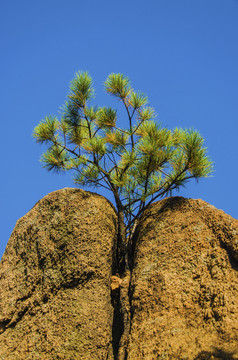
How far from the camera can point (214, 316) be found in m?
4.47

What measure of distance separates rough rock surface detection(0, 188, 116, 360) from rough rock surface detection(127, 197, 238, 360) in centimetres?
49

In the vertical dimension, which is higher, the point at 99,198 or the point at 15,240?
the point at 99,198

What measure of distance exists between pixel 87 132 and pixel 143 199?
4.93 ft

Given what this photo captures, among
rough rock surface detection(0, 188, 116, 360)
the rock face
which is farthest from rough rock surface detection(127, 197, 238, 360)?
rough rock surface detection(0, 188, 116, 360)

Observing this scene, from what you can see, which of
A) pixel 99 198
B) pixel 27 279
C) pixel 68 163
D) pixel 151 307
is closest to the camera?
pixel 151 307

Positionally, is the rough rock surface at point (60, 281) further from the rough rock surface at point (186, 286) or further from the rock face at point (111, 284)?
the rough rock surface at point (186, 286)

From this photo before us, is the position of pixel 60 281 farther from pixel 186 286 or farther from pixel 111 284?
pixel 186 286

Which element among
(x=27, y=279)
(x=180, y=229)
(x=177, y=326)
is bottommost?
(x=177, y=326)

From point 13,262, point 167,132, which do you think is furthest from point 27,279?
point 167,132

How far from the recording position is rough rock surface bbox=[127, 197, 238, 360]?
432 centimetres

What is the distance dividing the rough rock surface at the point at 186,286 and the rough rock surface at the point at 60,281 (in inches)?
19.3

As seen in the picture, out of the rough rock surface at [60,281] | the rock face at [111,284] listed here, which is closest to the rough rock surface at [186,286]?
the rock face at [111,284]

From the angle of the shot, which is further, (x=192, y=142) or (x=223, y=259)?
(x=192, y=142)

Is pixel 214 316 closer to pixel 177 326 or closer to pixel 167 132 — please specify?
pixel 177 326
